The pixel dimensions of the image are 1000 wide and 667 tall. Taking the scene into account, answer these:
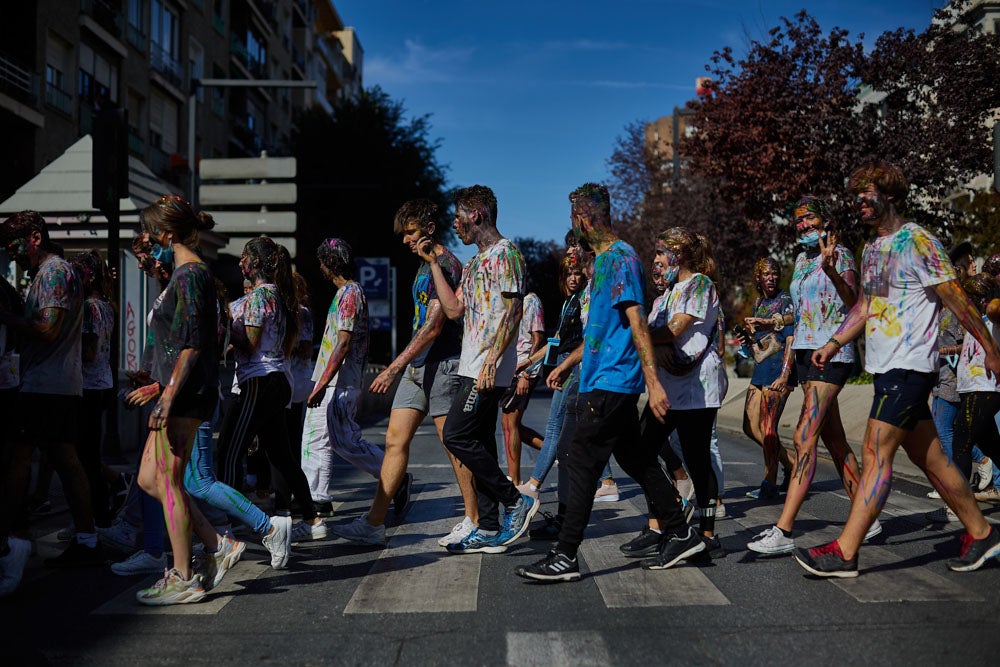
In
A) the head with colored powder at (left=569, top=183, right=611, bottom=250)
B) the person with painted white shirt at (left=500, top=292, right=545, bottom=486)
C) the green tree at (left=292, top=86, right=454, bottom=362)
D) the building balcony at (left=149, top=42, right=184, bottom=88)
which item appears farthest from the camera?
the green tree at (left=292, top=86, right=454, bottom=362)

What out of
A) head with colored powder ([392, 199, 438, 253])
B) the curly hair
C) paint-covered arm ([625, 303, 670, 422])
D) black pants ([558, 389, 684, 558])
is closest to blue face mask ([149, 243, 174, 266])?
head with colored powder ([392, 199, 438, 253])

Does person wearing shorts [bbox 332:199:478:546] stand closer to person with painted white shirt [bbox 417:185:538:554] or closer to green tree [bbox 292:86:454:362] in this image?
person with painted white shirt [bbox 417:185:538:554]

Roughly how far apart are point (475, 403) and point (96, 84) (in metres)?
24.9

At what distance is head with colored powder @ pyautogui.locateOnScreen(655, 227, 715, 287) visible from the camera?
5.62m

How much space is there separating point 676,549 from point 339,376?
284 cm

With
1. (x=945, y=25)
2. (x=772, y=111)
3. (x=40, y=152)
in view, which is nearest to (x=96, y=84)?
(x=40, y=152)

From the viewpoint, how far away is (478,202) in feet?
19.2

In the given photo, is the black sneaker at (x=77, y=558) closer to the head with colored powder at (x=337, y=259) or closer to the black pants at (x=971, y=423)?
the head with colored powder at (x=337, y=259)

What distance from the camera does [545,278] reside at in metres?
69.6

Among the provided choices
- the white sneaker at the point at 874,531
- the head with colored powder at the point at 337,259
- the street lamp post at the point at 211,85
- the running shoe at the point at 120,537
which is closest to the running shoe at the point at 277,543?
the running shoe at the point at 120,537

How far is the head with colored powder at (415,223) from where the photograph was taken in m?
5.80

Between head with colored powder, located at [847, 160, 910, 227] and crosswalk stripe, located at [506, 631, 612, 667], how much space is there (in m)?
2.43

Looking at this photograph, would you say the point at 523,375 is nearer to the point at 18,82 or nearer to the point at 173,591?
the point at 173,591

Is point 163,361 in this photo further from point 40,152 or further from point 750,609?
point 40,152
